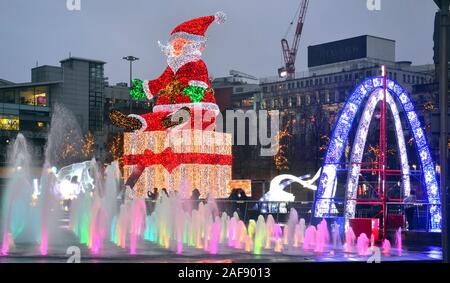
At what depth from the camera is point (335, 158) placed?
70.6 feet

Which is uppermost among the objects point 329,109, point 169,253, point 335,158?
point 329,109

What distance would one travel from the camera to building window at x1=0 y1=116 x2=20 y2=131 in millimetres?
75631

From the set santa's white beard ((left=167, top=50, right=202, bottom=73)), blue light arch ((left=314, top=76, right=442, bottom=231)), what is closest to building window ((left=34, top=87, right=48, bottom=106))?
santa's white beard ((left=167, top=50, right=202, bottom=73))

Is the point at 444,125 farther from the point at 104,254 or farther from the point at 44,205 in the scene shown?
the point at 44,205

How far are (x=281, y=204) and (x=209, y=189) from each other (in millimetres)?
6171

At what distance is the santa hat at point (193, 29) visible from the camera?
33156mm

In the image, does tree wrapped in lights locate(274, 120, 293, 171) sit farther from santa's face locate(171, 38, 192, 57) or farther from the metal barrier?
the metal barrier

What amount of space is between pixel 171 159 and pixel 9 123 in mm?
47880

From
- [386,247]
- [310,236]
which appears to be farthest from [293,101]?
[386,247]

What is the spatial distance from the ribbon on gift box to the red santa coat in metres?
1.26

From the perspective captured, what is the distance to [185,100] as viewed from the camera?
33562 mm

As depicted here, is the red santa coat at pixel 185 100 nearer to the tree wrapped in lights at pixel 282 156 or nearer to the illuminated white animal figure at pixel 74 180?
the illuminated white animal figure at pixel 74 180
